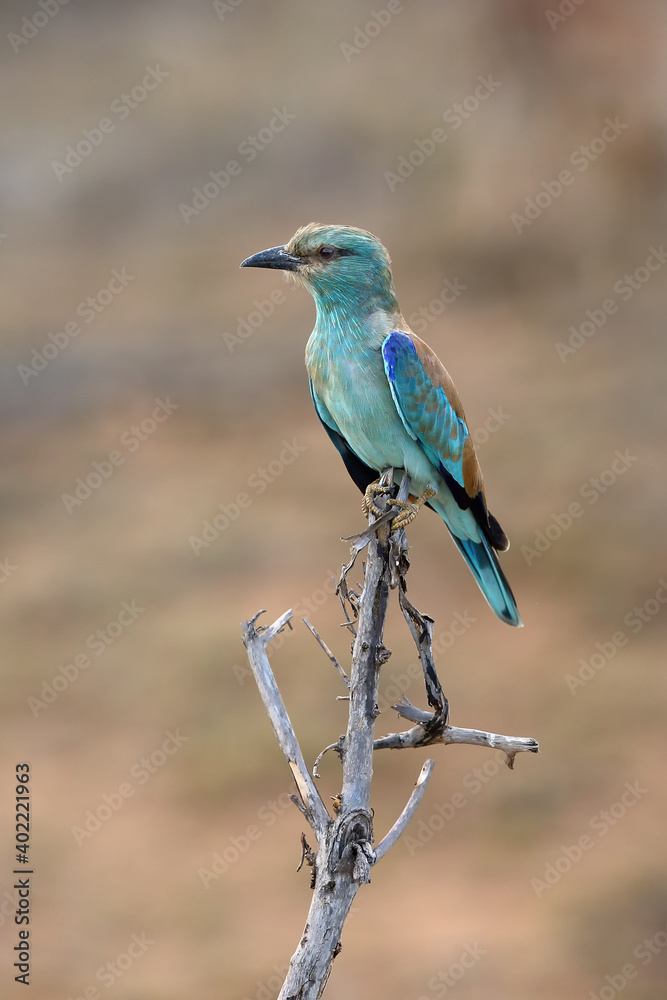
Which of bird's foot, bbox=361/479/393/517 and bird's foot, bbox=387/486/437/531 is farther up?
bird's foot, bbox=361/479/393/517

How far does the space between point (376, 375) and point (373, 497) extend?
1.95 ft

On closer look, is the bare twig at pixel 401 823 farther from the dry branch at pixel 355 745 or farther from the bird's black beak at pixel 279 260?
the bird's black beak at pixel 279 260

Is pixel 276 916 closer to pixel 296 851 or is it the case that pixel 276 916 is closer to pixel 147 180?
pixel 296 851

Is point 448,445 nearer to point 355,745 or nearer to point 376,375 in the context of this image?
point 376,375

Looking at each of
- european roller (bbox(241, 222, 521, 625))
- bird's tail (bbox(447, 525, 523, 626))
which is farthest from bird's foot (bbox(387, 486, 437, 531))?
bird's tail (bbox(447, 525, 523, 626))

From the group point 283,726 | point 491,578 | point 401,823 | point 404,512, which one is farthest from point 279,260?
point 401,823

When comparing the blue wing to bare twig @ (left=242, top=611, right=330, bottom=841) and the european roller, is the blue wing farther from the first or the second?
bare twig @ (left=242, top=611, right=330, bottom=841)

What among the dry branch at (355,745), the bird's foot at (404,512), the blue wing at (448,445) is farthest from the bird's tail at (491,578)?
the dry branch at (355,745)

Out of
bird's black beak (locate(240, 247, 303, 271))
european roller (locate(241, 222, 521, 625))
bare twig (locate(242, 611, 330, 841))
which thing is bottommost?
bare twig (locate(242, 611, 330, 841))

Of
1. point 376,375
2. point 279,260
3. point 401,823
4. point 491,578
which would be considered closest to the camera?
point 401,823

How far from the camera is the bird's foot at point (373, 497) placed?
4.68 m

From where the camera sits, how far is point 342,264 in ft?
16.4

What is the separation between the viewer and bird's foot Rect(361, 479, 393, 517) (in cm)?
468

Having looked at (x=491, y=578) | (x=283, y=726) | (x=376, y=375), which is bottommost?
(x=283, y=726)
